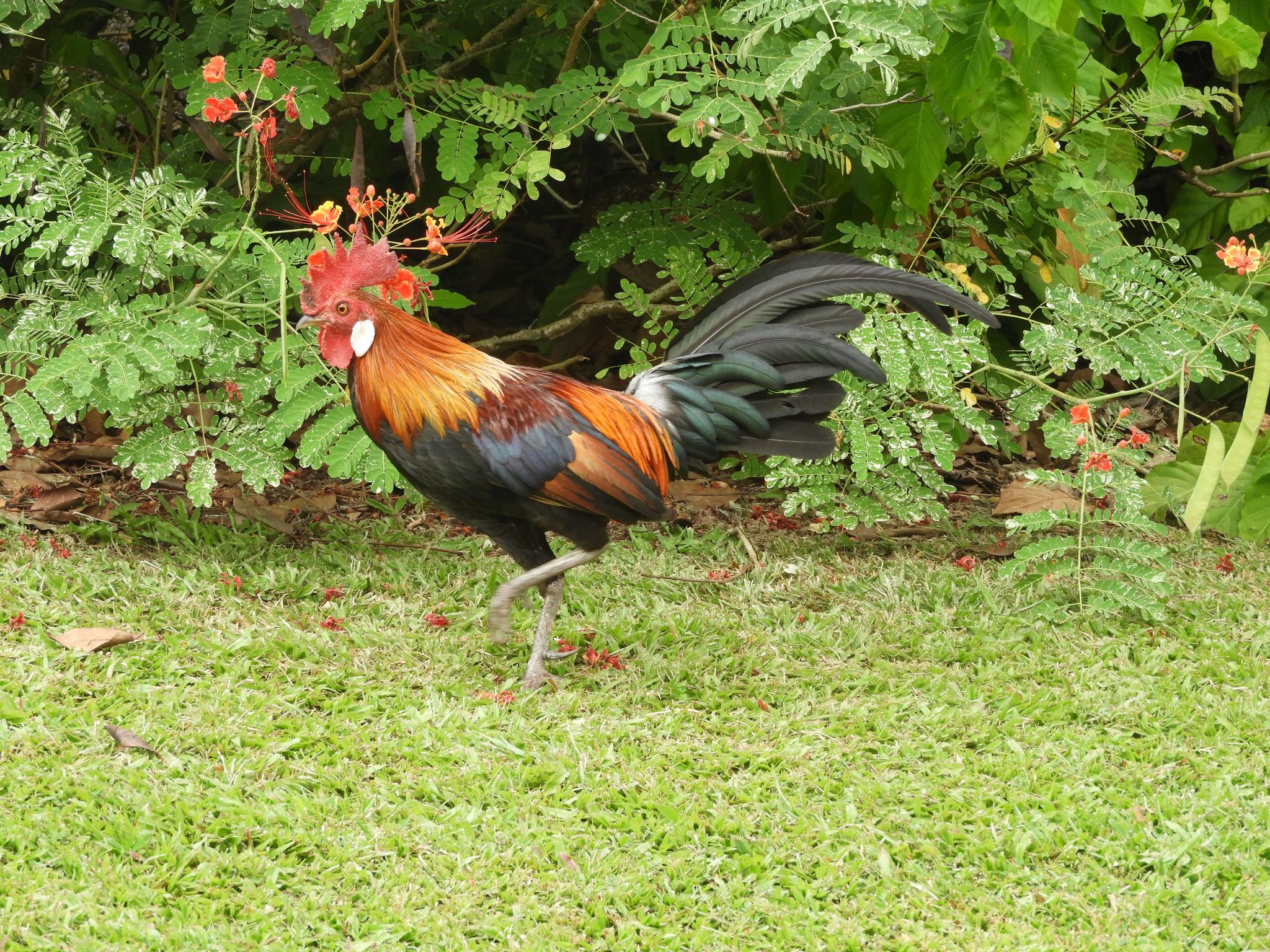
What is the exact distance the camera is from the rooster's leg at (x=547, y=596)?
3861mm

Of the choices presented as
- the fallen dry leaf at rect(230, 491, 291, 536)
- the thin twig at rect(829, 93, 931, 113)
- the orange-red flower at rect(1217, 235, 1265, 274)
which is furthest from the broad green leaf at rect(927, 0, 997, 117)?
the fallen dry leaf at rect(230, 491, 291, 536)

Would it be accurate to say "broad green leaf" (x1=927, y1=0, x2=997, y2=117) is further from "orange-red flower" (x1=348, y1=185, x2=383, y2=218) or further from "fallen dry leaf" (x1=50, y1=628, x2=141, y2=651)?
"fallen dry leaf" (x1=50, y1=628, x2=141, y2=651)

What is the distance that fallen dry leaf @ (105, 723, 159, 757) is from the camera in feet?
11.5

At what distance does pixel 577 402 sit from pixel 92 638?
5.72 ft

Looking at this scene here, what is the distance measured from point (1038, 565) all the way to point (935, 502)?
0.51 meters

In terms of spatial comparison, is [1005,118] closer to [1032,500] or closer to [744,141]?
[744,141]

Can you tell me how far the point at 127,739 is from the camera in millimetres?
3518

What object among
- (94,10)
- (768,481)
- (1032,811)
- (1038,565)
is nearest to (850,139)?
(768,481)

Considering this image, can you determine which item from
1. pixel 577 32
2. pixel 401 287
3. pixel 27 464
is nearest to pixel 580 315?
pixel 577 32

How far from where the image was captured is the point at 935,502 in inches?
210

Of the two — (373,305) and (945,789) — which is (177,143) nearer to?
(373,305)

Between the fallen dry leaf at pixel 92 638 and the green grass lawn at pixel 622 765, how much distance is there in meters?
0.05

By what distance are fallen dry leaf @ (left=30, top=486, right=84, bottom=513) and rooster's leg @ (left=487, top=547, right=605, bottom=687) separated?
2253 mm

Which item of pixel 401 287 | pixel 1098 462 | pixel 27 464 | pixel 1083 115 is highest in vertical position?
pixel 1083 115
